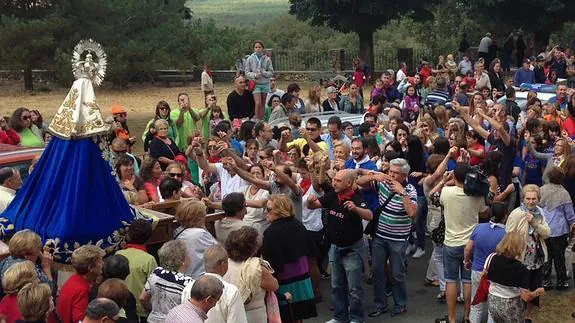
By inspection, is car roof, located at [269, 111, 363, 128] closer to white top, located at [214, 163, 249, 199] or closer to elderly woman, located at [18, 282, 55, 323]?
white top, located at [214, 163, 249, 199]

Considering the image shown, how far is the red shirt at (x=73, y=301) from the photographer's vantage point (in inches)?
266

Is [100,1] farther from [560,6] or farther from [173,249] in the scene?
[173,249]

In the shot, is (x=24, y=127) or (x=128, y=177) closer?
(x=128, y=177)

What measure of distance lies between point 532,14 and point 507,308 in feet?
82.4

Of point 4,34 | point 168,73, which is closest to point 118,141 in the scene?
point 4,34

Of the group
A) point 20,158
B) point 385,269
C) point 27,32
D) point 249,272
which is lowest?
point 385,269

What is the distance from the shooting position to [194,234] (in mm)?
7770

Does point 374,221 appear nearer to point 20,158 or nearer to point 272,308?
point 272,308

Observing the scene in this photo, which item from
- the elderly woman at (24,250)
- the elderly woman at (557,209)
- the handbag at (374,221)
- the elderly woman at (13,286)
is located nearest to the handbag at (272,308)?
the elderly woman at (24,250)

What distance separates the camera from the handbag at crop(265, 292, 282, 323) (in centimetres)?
756

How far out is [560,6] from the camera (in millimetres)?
29969

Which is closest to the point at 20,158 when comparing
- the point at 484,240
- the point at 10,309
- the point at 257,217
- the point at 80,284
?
the point at 257,217

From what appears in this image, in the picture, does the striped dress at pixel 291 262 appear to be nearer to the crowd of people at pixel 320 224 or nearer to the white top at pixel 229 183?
the crowd of people at pixel 320 224

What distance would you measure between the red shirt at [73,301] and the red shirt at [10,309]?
14.3 inches
